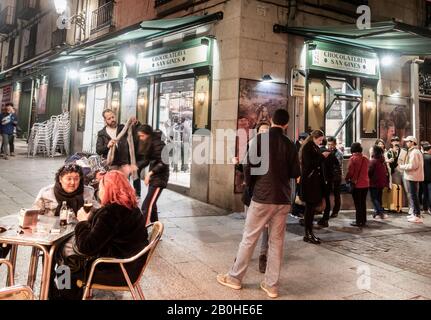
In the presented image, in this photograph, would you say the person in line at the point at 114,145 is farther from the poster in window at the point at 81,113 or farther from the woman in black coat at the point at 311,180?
the poster in window at the point at 81,113

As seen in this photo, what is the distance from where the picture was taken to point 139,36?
10.8m

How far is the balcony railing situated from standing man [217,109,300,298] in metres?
11.8

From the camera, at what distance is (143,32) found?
10.2 meters

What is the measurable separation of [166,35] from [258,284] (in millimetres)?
8410

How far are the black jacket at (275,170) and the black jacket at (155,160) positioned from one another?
6.32 ft

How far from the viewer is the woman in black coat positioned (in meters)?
6.02

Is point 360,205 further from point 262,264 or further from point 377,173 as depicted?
point 262,264

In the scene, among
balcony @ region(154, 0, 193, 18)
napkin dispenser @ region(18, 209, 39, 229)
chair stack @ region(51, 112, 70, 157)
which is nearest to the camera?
napkin dispenser @ region(18, 209, 39, 229)

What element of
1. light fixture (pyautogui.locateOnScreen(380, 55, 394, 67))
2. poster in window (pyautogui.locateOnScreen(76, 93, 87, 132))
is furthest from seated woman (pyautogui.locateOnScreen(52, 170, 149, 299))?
poster in window (pyautogui.locateOnScreen(76, 93, 87, 132))

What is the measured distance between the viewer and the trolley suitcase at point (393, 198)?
955cm

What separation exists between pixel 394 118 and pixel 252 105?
17.8 feet

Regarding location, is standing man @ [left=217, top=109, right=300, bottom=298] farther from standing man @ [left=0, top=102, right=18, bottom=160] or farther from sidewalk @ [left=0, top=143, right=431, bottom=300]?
standing man @ [left=0, top=102, right=18, bottom=160]
